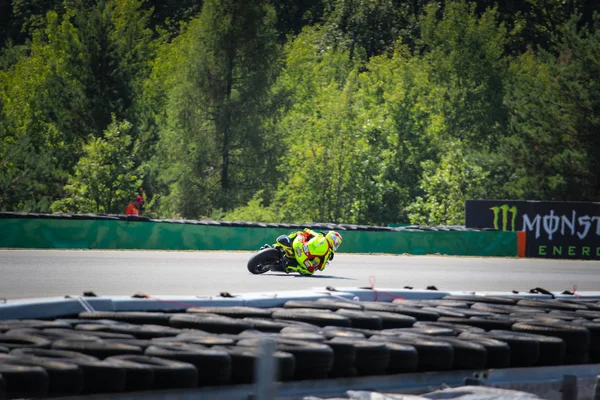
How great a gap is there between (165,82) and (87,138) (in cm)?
1300

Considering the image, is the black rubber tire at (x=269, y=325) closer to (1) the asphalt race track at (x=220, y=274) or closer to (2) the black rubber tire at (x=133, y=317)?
(2) the black rubber tire at (x=133, y=317)

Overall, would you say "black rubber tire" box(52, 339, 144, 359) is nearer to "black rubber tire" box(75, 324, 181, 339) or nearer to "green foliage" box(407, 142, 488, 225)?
"black rubber tire" box(75, 324, 181, 339)

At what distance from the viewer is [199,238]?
29.8 meters

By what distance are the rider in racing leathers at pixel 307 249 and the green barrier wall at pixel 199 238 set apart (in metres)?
10.8

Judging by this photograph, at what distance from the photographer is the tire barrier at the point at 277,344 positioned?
6.51 m

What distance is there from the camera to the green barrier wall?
90.0ft

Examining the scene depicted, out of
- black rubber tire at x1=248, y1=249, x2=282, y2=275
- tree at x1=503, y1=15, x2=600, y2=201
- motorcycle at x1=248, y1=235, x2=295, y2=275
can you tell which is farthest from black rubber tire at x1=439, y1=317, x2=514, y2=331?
tree at x1=503, y1=15, x2=600, y2=201

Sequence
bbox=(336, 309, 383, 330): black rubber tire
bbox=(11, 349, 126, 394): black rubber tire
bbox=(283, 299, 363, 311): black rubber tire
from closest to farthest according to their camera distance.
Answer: bbox=(11, 349, 126, 394): black rubber tire
bbox=(336, 309, 383, 330): black rubber tire
bbox=(283, 299, 363, 311): black rubber tire

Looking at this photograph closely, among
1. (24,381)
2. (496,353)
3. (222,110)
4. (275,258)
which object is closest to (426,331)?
(496,353)

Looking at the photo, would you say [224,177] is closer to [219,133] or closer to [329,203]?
[219,133]

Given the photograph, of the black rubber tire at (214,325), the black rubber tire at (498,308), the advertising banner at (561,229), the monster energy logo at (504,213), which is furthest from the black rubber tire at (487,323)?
the monster energy logo at (504,213)

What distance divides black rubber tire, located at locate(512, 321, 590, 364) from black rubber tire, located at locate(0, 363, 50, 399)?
5.11 metres

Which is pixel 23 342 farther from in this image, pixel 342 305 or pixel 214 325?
pixel 342 305

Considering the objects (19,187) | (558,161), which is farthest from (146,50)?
(558,161)
